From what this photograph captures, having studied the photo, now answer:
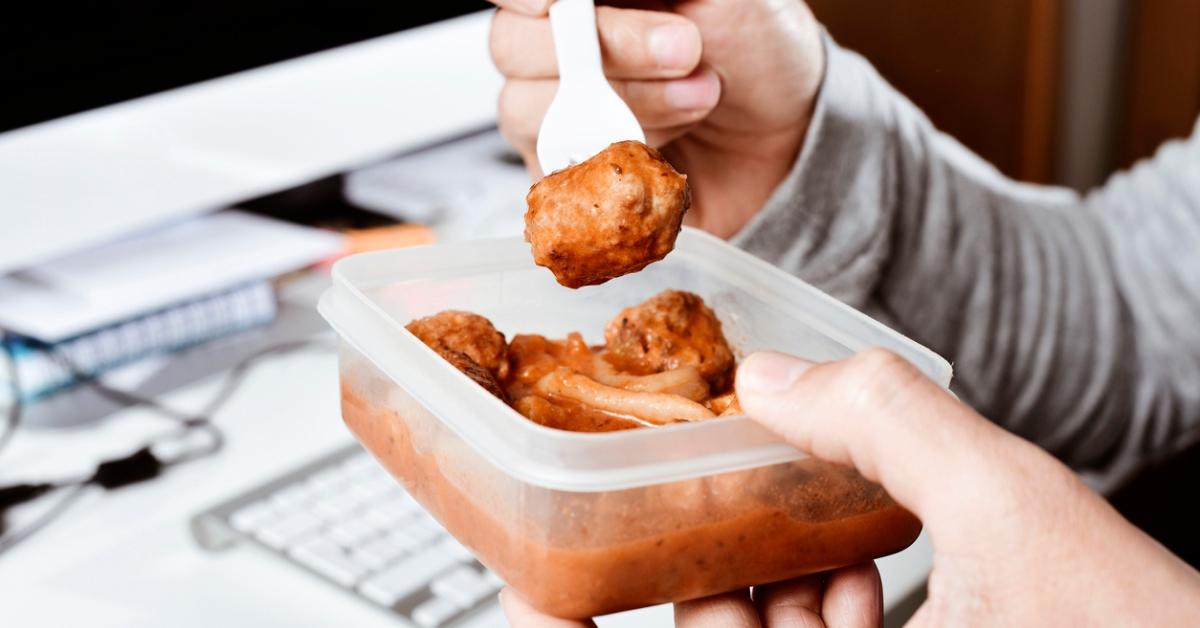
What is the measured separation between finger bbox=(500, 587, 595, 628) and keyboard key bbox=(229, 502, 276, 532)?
0.33 meters

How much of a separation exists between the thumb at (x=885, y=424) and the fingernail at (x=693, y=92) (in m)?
0.36

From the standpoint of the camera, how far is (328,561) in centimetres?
82

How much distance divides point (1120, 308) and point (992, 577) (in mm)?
877

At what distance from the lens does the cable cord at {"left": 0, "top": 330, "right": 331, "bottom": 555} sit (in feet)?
3.05

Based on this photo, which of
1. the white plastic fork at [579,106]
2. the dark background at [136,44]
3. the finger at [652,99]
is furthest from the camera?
the dark background at [136,44]

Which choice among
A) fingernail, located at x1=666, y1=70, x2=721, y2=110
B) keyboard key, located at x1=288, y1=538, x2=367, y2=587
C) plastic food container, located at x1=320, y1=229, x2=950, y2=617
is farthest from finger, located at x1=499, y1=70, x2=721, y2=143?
keyboard key, located at x1=288, y1=538, x2=367, y2=587

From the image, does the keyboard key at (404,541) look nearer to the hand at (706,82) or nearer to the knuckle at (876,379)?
the hand at (706,82)

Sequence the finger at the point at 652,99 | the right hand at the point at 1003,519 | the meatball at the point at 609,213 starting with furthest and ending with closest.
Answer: the finger at the point at 652,99 < the meatball at the point at 609,213 < the right hand at the point at 1003,519

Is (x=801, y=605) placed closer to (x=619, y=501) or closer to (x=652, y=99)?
(x=619, y=501)

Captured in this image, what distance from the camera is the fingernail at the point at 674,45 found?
802mm

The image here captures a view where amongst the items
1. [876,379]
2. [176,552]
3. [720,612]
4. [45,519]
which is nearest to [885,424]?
[876,379]

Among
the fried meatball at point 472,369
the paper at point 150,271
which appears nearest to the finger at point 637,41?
the fried meatball at point 472,369

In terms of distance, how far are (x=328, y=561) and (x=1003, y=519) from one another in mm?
475

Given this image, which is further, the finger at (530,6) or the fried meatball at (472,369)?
the finger at (530,6)
